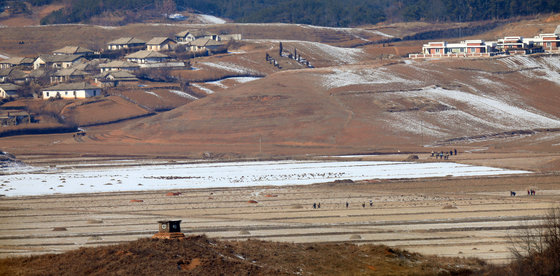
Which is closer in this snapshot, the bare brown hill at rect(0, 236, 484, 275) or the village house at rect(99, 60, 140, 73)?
the bare brown hill at rect(0, 236, 484, 275)

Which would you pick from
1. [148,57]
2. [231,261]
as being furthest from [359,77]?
[231,261]

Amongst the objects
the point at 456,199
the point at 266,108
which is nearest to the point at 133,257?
the point at 456,199

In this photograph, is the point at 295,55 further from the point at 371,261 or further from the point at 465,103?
the point at 371,261

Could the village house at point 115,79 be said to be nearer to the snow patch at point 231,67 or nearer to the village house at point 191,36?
the snow patch at point 231,67

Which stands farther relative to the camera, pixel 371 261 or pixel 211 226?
pixel 211 226

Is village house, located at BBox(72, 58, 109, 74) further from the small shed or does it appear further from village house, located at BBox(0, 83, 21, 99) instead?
the small shed

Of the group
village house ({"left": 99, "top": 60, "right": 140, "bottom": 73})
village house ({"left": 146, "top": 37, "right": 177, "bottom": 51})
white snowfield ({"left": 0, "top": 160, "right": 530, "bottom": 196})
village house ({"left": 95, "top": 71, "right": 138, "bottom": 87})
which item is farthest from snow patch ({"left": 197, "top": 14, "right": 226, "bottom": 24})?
white snowfield ({"left": 0, "top": 160, "right": 530, "bottom": 196})
